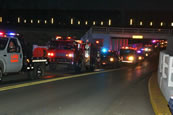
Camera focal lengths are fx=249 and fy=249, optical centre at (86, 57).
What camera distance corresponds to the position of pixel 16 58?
12273 millimetres

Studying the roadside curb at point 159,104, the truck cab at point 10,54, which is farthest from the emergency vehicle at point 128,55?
the roadside curb at point 159,104

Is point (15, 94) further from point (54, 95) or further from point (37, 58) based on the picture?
point (37, 58)

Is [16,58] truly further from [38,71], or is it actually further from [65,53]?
[65,53]

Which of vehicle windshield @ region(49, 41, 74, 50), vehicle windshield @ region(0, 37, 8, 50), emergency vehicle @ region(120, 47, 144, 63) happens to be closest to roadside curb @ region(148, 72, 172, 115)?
vehicle windshield @ region(0, 37, 8, 50)

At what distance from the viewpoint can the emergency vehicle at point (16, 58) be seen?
38.0 feet

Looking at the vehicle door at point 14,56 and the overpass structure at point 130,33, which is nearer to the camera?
the vehicle door at point 14,56

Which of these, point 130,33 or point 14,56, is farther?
point 130,33

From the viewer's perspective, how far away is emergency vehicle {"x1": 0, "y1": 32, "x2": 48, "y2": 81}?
11570mm

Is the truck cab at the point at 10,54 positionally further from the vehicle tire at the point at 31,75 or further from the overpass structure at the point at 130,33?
the overpass structure at the point at 130,33

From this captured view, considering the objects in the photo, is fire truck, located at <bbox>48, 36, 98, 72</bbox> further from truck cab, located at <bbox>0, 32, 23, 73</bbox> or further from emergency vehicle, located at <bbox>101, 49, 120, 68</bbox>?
emergency vehicle, located at <bbox>101, 49, 120, 68</bbox>

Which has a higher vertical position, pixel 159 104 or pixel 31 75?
pixel 31 75

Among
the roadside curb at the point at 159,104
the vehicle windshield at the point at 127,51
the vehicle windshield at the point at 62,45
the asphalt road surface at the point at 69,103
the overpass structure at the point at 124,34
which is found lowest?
the roadside curb at the point at 159,104

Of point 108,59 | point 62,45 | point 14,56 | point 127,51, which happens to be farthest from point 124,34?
point 14,56

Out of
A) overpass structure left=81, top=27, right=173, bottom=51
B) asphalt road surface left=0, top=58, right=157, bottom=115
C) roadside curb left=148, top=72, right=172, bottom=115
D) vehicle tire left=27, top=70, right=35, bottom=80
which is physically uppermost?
overpass structure left=81, top=27, right=173, bottom=51
